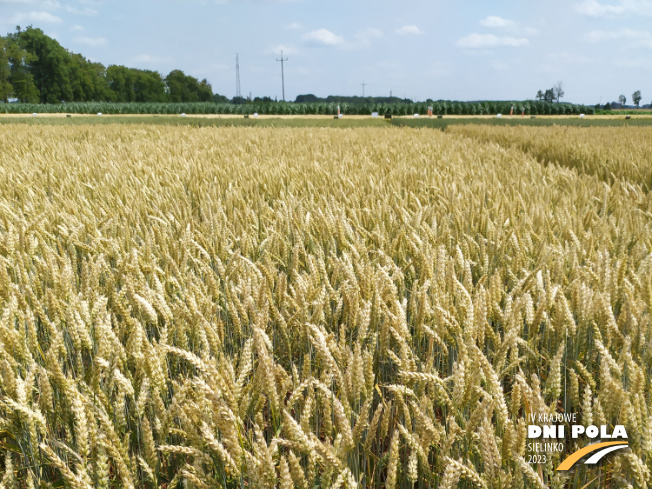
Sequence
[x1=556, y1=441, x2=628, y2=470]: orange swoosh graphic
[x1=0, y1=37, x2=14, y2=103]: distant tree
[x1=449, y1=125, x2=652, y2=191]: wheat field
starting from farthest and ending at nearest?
[x1=0, y1=37, x2=14, y2=103]: distant tree → [x1=449, y1=125, x2=652, y2=191]: wheat field → [x1=556, y1=441, x2=628, y2=470]: orange swoosh graphic

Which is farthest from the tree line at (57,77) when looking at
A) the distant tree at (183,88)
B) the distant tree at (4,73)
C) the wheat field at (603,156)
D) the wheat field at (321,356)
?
the wheat field at (321,356)

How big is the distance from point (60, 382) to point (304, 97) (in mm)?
115150

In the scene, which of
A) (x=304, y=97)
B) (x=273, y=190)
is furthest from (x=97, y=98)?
(x=273, y=190)

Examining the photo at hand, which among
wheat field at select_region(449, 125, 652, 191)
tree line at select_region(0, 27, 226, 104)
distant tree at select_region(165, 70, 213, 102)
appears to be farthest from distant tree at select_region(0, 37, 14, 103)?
wheat field at select_region(449, 125, 652, 191)

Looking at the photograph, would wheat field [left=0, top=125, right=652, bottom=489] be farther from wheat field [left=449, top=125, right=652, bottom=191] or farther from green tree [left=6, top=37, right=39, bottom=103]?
green tree [left=6, top=37, right=39, bottom=103]

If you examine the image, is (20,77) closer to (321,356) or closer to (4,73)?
(4,73)

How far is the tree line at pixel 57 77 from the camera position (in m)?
67.1

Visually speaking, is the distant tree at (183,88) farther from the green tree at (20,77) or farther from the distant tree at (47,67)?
the green tree at (20,77)

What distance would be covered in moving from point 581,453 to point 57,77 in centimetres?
8871

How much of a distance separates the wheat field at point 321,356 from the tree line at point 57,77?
75740mm

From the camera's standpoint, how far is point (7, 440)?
1292mm

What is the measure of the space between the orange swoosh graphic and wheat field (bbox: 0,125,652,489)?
0.17 feet

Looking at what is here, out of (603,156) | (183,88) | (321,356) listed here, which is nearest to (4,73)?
(183,88)

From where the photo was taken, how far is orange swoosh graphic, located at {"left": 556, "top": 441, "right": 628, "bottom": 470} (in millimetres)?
952
